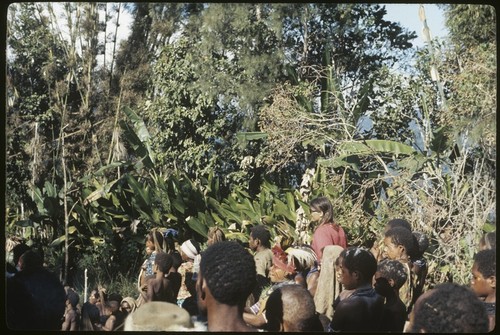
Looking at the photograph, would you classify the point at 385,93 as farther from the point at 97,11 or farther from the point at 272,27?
the point at 97,11

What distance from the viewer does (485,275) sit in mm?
4457

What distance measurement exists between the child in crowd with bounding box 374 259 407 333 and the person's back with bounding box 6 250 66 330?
191 centimetres

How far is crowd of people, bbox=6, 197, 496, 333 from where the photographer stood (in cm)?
319

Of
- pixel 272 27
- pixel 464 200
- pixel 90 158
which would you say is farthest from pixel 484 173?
pixel 90 158

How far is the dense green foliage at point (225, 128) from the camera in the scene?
21.8 feet

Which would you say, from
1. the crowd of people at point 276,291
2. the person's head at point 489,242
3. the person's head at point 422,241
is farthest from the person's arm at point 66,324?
the person's head at point 489,242

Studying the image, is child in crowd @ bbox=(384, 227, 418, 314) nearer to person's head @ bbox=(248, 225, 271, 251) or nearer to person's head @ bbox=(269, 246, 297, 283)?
person's head @ bbox=(269, 246, 297, 283)

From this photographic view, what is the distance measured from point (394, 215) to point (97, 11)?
3.13m

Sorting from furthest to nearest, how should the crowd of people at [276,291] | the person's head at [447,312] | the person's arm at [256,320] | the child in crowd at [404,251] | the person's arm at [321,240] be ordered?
the person's arm at [321,240]
the child in crowd at [404,251]
the person's arm at [256,320]
the crowd of people at [276,291]
the person's head at [447,312]

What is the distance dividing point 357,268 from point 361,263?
0.12 ft

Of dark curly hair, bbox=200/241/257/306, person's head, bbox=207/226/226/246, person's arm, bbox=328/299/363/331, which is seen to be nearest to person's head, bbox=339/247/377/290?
person's arm, bbox=328/299/363/331

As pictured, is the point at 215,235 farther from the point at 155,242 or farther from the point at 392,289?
the point at 392,289

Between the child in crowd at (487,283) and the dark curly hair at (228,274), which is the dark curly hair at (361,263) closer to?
the child in crowd at (487,283)

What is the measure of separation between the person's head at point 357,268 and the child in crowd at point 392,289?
1.21 feet
